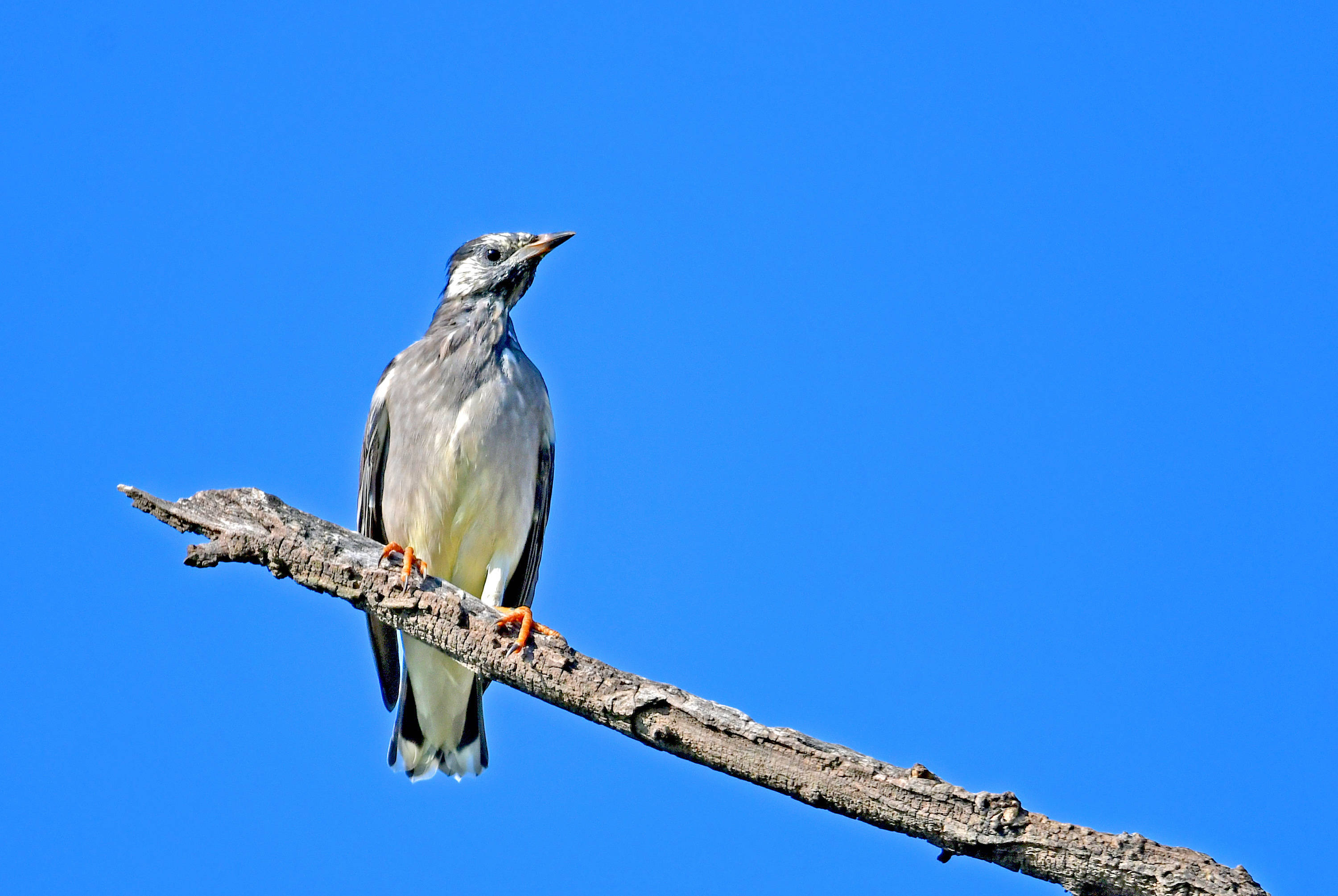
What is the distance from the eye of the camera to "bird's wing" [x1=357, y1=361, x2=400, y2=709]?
848cm

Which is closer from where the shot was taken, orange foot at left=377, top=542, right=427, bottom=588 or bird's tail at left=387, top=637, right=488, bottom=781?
orange foot at left=377, top=542, right=427, bottom=588

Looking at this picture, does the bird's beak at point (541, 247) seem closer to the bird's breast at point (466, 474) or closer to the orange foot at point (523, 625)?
the bird's breast at point (466, 474)

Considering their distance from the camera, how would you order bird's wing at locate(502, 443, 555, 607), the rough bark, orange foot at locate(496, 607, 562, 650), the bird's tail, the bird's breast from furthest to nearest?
bird's wing at locate(502, 443, 555, 607) → the bird's tail → the bird's breast → orange foot at locate(496, 607, 562, 650) → the rough bark

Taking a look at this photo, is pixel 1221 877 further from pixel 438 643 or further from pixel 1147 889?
pixel 438 643

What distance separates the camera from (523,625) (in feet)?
19.9

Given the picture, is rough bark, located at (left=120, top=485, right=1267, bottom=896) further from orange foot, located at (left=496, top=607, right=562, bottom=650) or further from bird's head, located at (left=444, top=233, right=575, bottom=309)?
bird's head, located at (left=444, top=233, right=575, bottom=309)

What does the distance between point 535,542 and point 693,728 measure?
3.92 m

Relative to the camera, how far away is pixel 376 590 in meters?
6.14

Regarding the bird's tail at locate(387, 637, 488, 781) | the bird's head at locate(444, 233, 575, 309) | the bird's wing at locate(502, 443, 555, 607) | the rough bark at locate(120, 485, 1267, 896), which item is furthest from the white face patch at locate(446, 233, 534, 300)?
the rough bark at locate(120, 485, 1267, 896)

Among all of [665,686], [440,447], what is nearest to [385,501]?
[440,447]

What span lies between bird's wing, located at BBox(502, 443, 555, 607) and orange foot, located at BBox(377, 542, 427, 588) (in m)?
2.23

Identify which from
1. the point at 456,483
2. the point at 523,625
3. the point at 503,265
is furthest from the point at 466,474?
the point at 523,625

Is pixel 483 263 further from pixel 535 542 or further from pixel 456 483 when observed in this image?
pixel 535 542

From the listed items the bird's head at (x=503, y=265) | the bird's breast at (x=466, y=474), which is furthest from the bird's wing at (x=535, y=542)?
the bird's head at (x=503, y=265)
